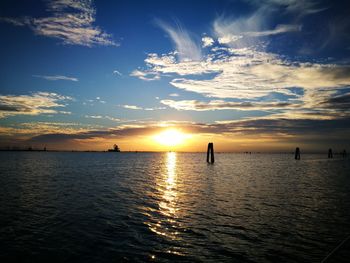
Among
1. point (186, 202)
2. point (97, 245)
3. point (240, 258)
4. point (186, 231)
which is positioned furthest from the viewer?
point (186, 202)

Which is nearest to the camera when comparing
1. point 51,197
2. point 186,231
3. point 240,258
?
point 240,258

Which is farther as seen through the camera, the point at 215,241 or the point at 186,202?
the point at 186,202

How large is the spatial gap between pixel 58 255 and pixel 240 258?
6.88 meters

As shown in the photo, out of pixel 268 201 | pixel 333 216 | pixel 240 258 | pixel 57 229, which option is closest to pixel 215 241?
pixel 240 258

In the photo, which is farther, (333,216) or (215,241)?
(333,216)

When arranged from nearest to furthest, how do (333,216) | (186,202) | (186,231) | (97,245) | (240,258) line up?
(240,258), (97,245), (186,231), (333,216), (186,202)

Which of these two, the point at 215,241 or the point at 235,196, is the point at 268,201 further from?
the point at 215,241

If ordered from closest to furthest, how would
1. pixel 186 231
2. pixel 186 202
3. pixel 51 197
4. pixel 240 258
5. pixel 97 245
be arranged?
pixel 240 258, pixel 97 245, pixel 186 231, pixel 186 202, pixel 51 197

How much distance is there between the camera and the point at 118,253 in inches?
404

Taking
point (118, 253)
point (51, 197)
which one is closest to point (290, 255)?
point (118, 253)

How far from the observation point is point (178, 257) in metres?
9.94

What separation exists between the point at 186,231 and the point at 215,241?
1993 millimetres

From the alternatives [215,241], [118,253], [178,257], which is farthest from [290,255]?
[118,253]

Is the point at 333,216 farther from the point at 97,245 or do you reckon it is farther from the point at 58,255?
the point at 58,255
